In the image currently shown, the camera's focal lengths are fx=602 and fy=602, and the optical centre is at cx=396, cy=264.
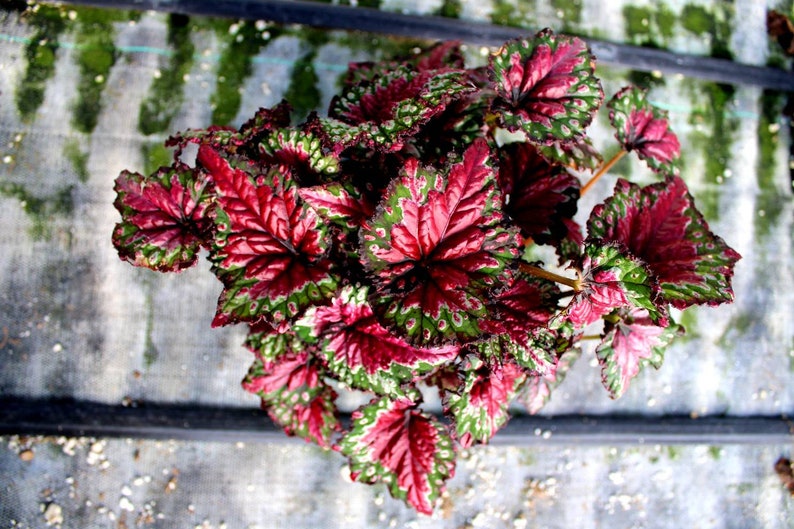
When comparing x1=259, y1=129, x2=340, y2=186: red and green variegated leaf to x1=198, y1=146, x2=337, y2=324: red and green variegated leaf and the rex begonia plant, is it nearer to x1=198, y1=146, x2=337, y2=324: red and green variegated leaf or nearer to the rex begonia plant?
the rex begonia plant

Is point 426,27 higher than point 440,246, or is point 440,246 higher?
point 426,27

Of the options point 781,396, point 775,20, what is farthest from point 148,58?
point 781,396

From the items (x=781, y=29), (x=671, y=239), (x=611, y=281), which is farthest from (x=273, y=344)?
(x=781, y=29)

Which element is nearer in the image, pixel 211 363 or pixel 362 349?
pixel 362 349

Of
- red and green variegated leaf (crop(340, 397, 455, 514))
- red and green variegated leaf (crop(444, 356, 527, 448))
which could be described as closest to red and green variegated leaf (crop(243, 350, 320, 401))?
red and green variegated leaf (crop(340, 397, 455, 514))

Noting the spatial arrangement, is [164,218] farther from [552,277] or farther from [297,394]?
[552,277]

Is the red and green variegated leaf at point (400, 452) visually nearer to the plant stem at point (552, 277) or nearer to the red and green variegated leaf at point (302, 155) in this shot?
the plant stem at point (552, 277)

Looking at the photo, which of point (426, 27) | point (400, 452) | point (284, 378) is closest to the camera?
point (400, 452)
